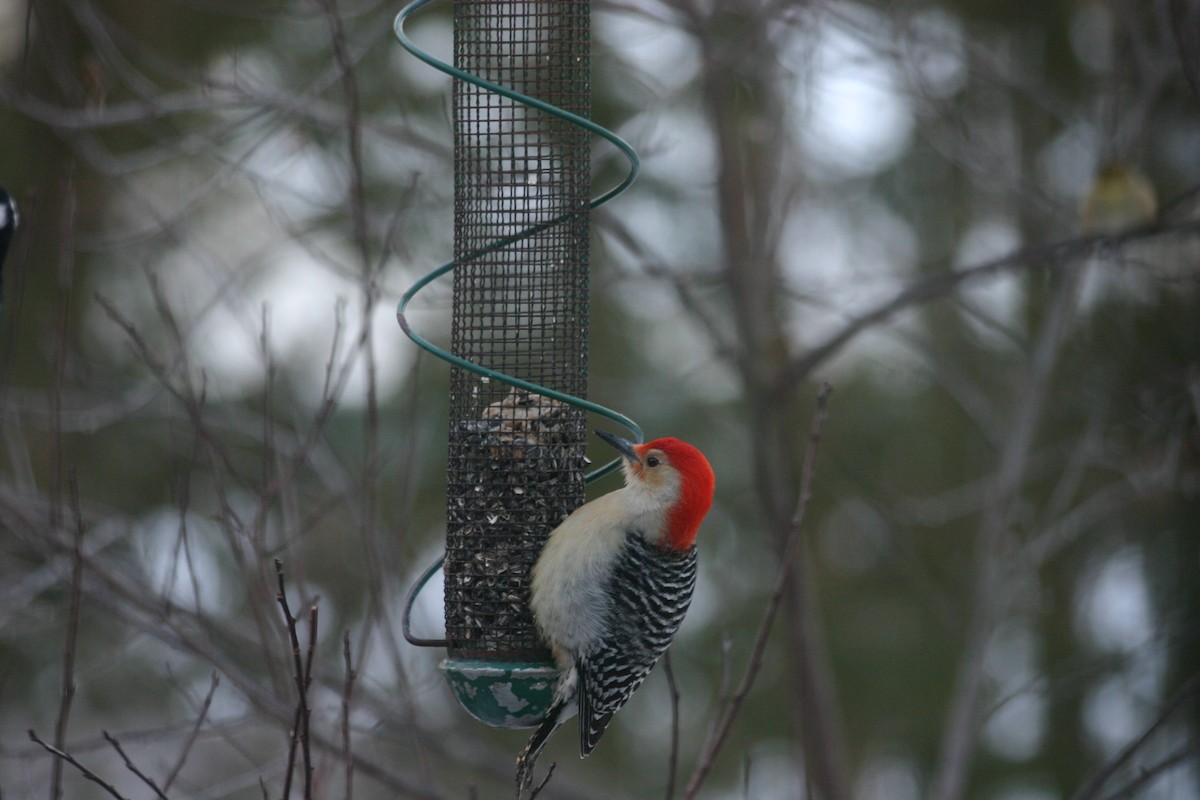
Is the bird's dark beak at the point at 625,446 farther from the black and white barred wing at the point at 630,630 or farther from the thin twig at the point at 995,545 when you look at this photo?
the thin twig at the point at 995,545

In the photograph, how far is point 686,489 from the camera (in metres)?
3.64

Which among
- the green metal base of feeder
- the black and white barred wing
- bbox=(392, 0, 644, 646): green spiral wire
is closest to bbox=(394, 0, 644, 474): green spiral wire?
bbox=(392, 0, 644, 646): green spiral wire

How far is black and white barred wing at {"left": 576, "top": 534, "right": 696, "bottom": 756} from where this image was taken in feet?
11.6

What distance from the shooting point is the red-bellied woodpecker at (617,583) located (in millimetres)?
3506

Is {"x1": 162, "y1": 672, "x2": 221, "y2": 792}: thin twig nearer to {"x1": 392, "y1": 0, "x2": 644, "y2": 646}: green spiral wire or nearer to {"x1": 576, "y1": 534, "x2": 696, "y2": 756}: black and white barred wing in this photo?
{"x1": 392, "y1": 0, "x2": 644, "y2": 646}: green spiral wire

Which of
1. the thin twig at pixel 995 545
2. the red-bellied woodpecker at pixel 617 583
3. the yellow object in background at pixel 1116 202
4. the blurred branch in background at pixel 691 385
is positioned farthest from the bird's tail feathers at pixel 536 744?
the yellow object in background at pixel 1116 202

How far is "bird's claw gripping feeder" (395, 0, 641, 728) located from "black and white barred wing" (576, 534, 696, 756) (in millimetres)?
136

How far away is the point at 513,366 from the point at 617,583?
758mm

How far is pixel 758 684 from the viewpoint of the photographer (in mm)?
11359

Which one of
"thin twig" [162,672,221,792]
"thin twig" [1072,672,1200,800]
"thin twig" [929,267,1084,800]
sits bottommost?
"thin twig" [162,672,221,792]

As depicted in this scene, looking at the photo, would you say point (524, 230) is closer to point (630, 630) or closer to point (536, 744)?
point (630, 630)

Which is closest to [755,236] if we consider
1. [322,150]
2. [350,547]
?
[322,150]

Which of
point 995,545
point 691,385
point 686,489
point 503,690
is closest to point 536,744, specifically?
point 503,690

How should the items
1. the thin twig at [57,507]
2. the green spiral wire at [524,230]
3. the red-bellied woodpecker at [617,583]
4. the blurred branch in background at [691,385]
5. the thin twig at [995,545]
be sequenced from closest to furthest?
the thin twig at [57,507] < the green spiral wire at [524,230] < the red-bellied woodpecker at [617,583] < the blurred branch in background at [691,385] < the thin twig at [995,545]
